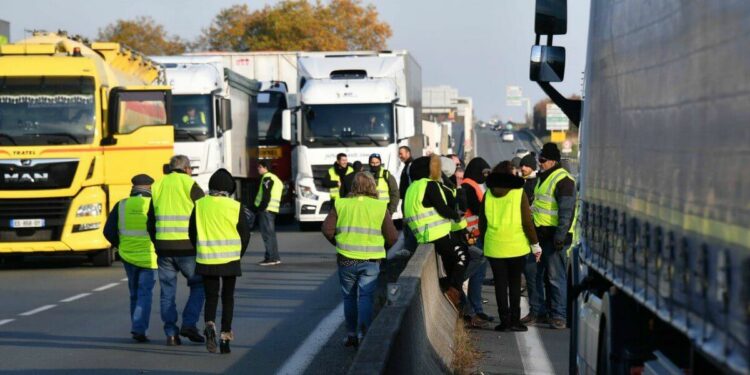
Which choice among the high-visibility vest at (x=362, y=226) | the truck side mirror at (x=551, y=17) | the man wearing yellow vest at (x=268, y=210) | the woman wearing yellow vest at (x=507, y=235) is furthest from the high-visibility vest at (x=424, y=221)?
the man wearing yellow vest at (x=268, y=210)

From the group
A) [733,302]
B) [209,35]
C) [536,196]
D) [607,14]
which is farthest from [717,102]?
[209,35]

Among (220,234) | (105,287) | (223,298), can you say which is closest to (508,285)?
(223,298)

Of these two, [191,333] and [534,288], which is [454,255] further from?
[191,333]

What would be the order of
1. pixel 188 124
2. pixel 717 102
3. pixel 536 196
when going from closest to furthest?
pixel 717 102 → pixel 536 196 → pixel 188 124

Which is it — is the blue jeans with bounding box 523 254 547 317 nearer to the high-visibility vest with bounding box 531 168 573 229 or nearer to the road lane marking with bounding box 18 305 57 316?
the high-visibility vest with bounding box 531 168 573 229

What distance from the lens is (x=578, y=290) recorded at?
8562 mm

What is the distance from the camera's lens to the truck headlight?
24.2m

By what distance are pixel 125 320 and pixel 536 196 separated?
4.59 metres

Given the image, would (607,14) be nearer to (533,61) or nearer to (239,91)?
(533,61)

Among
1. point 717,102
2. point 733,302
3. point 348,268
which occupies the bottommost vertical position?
point 348,268

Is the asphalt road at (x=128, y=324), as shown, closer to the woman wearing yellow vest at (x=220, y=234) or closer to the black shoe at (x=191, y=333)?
the black shoe at (x=191, y=333)

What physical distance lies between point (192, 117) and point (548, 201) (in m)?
18.9

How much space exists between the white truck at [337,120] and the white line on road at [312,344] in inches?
679

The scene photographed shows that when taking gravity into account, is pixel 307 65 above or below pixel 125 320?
above
